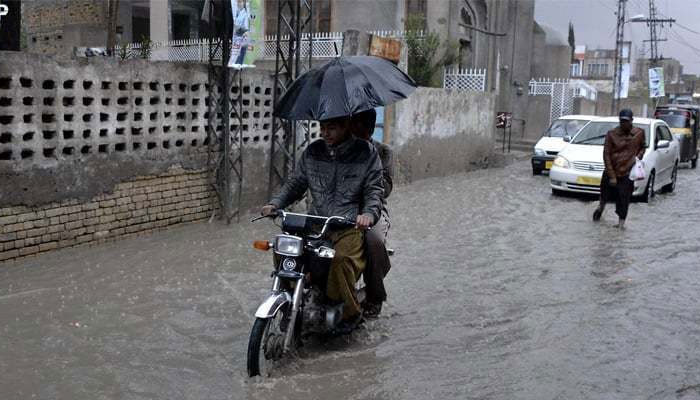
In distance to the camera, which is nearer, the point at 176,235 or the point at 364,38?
the point at 176,235

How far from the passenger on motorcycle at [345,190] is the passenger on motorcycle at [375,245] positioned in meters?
0.10

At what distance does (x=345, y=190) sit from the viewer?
4.72 meters

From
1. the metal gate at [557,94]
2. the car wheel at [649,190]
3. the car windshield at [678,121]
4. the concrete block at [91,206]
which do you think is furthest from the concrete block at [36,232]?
the metal gate at [557,94]

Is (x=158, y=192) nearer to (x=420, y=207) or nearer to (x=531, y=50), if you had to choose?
(x=420, y=207)

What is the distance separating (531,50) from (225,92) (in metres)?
24.3

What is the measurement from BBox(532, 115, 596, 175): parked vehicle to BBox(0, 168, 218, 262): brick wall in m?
9.82

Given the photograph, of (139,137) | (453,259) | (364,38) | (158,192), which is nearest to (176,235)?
(158,192)

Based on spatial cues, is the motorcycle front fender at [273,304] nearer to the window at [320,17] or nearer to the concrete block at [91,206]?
the concrete block at [91,206]

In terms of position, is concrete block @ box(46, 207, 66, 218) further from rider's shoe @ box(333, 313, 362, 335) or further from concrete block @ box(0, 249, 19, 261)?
rider's shoe @ box(333, 313, 362, 335)

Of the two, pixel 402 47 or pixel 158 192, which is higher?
pixel 402 47

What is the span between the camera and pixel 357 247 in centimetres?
461

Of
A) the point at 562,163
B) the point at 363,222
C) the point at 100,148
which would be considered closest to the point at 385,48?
the point at 562,163

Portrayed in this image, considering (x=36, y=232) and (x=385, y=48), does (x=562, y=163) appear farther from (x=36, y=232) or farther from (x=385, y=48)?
(x=36, y=232)

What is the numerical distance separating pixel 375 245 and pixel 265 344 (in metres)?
1.09
